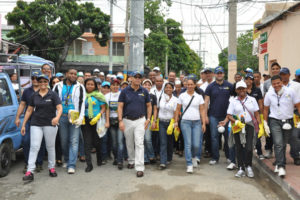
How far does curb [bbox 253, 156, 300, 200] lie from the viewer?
16.2 ft

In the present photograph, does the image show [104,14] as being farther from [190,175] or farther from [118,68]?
[190,175]

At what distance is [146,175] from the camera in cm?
597

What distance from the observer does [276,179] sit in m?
5.77

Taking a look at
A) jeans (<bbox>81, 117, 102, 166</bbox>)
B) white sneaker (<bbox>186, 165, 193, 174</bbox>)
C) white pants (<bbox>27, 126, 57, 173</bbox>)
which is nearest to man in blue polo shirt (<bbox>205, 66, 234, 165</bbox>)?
white sneaker (<bbox>186, 165, 193, 174</bbox>)

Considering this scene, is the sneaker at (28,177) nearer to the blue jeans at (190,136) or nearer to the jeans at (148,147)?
the jeans at (148,147)

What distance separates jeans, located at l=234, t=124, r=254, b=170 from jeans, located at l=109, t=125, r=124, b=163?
2.30m

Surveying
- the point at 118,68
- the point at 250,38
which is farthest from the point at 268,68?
the point at 250,38

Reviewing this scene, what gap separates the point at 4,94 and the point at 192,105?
3.65 metres

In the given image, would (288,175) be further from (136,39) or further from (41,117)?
(136,39)

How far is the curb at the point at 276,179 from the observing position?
4926 mm

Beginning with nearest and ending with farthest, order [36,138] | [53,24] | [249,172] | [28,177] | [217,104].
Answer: [28,177], [36,138], [249,172], [217,104], [53,24]

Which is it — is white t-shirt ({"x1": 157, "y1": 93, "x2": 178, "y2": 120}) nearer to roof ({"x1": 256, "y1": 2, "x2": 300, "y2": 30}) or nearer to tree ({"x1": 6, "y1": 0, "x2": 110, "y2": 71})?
roof ({"x1": 256, "y1": 2, "x2": 300, "y2": 30})

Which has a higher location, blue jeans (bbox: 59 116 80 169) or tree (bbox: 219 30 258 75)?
tree (bbox: 219 30 258 75)

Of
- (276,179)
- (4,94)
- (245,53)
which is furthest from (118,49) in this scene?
(276,179)
